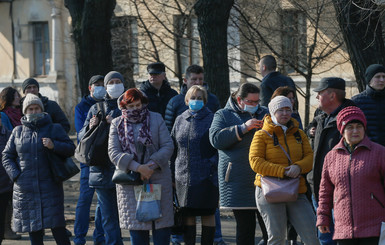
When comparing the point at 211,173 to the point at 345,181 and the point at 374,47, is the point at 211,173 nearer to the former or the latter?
the point at 345,181

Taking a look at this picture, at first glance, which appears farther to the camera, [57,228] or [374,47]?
[374,47]

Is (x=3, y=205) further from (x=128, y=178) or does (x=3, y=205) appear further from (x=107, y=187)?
(x=128, y=178)

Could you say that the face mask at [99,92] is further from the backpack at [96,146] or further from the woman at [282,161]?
the woman at [282,161]

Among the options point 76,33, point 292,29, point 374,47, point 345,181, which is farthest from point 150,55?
point 345,181

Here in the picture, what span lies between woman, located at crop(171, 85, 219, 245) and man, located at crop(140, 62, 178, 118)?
4.46ft

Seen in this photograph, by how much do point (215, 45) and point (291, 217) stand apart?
4.96m

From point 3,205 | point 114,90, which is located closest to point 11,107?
point 3,205

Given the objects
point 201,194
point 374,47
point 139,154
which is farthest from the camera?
point 374,47

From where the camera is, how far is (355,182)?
21.6ft

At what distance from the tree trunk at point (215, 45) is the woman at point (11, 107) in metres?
2.95

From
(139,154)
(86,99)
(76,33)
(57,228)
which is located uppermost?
(76,33)

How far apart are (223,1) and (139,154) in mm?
4619

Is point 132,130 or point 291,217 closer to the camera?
point 291,217

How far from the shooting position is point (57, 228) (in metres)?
8.81
